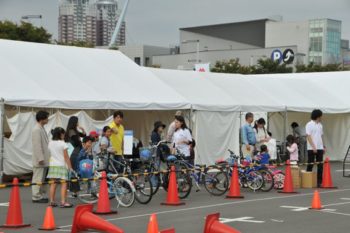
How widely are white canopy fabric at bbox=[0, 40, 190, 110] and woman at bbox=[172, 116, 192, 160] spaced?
12.8 feet

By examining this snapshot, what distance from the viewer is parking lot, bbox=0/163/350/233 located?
10.5 m

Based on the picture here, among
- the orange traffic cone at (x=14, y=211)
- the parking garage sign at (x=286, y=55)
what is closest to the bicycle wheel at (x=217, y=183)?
the orange traffic cone at (x=14, y=211)

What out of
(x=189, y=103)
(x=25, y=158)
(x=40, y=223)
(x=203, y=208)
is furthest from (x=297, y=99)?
(x=40, y=223)

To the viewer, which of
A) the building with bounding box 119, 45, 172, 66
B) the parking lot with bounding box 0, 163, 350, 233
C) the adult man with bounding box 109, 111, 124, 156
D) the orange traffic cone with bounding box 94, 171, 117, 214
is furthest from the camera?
the building with bounding box 119, 45, 172, 66

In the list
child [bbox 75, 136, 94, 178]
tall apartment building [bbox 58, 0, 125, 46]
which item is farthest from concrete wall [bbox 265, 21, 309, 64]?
child [bbox 75, 136, 94, 178]

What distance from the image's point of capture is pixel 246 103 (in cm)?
2291

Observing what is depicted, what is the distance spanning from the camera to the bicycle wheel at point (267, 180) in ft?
51.3

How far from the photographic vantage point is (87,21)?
178250 mm

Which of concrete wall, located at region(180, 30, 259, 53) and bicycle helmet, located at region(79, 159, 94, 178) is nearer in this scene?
bicycle helmet, located at region(79, 159, 94, 178)

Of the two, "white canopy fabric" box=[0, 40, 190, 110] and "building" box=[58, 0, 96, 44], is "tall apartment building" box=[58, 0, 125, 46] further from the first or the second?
"white canopy fabric" box=[0, 40, 190, 110]

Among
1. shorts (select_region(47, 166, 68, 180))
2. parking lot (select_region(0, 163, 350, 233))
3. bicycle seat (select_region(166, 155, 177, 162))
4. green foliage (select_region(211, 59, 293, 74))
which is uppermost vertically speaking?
green foliage (select_region(211, 59, 293, 74))

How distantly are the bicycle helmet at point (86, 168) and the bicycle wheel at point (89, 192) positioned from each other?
163 mm

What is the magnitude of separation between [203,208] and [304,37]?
9501 cm

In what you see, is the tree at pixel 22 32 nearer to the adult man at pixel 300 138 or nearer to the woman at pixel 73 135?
the adult man at pixel 300 138
